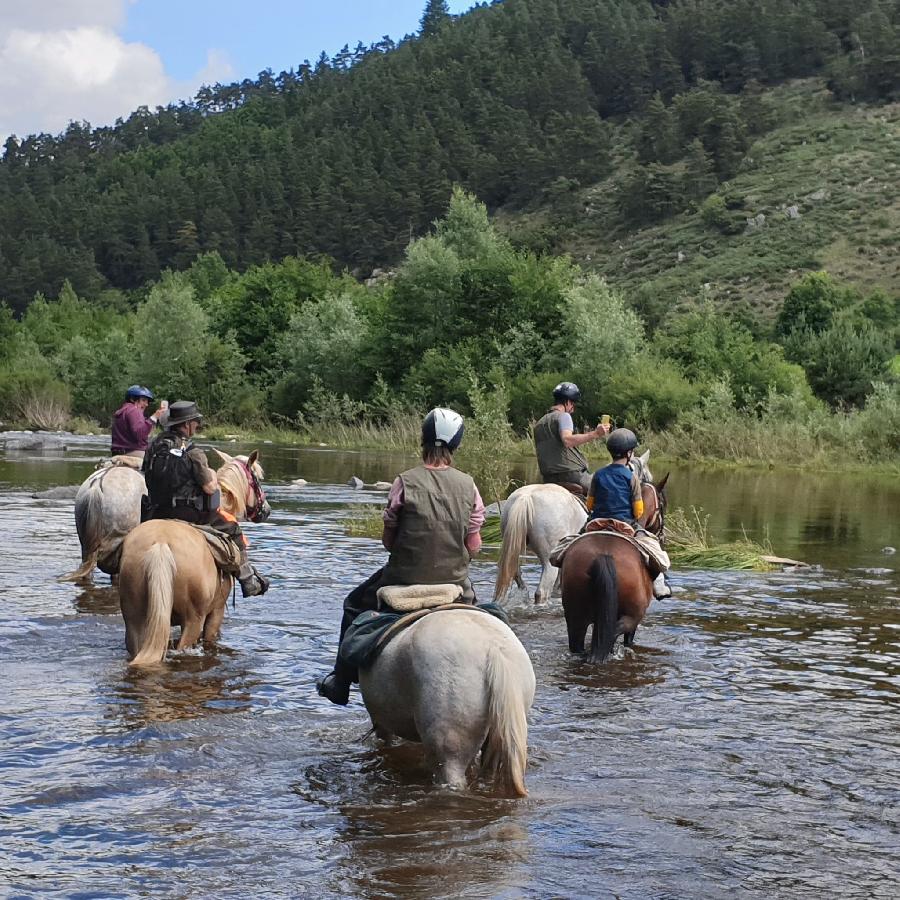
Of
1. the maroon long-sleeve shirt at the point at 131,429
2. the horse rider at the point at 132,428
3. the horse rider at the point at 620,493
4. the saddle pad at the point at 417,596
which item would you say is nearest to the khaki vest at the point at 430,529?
the saddle pad at the point at 417,596

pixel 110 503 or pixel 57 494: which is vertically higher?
pixel 110 503

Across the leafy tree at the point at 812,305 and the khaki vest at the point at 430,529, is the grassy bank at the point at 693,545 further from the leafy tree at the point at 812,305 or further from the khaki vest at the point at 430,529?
the leafy tree at the point at 812,305

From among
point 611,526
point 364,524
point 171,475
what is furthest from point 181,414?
point 364,524

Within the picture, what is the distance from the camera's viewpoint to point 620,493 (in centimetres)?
1124

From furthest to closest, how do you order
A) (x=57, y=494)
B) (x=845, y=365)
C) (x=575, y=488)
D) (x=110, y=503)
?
1. (x=845, y=365)
2. (x=57, y=494)
3. (x=575, y=488)
4. (x=110, y=503)

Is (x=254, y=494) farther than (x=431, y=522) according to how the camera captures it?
Yes

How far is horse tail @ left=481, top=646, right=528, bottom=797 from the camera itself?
6.48m

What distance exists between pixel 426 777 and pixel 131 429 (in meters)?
8.74

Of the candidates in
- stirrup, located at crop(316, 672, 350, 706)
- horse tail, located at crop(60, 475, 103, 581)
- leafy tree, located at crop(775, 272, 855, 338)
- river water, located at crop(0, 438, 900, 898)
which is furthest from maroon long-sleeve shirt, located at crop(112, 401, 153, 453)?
leafy tree, located at crop(775, 272, 855, 338)

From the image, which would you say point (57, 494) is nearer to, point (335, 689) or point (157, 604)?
point (157, 604)

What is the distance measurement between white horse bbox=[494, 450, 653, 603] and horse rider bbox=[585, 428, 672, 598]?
183 centimetres

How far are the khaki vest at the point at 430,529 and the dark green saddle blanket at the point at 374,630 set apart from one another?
0.27m

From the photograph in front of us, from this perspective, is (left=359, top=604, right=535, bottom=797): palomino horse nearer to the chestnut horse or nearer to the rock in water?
the chestnut horse

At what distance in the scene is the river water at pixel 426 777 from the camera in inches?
232
